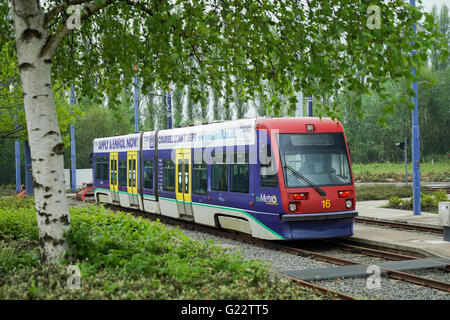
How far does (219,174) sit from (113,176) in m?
9.83

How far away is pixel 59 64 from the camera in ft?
36.1

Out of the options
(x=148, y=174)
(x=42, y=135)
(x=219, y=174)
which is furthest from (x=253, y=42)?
(x=148, y=174)

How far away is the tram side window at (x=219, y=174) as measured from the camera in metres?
14.3

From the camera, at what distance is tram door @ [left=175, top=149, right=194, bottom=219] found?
16250 millimetres

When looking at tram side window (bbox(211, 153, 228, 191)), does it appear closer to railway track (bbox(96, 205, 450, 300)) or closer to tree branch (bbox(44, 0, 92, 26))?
railway track (bbox(96, 205, 450, 300))

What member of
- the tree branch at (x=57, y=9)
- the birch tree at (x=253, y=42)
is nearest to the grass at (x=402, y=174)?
the birch tree at (x=253, y=42)

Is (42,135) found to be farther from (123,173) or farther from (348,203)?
(123,173)

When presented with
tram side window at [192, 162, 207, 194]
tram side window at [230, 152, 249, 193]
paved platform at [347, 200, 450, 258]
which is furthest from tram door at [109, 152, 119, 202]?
paved platform at [347, 200, 450, 258]

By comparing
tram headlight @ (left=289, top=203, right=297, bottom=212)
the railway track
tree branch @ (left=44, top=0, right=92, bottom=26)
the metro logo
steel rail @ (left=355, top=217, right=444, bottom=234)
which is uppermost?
tree branch @ (left=44, top=0, right=92, bottom=26)

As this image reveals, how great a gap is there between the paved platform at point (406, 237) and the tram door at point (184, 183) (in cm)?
498

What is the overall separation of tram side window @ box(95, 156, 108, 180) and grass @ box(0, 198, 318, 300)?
15.7 meters

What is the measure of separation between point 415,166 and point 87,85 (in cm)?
1188

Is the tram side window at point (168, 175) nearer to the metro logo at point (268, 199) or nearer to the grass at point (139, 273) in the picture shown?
the metro logo at point (268, 199)
